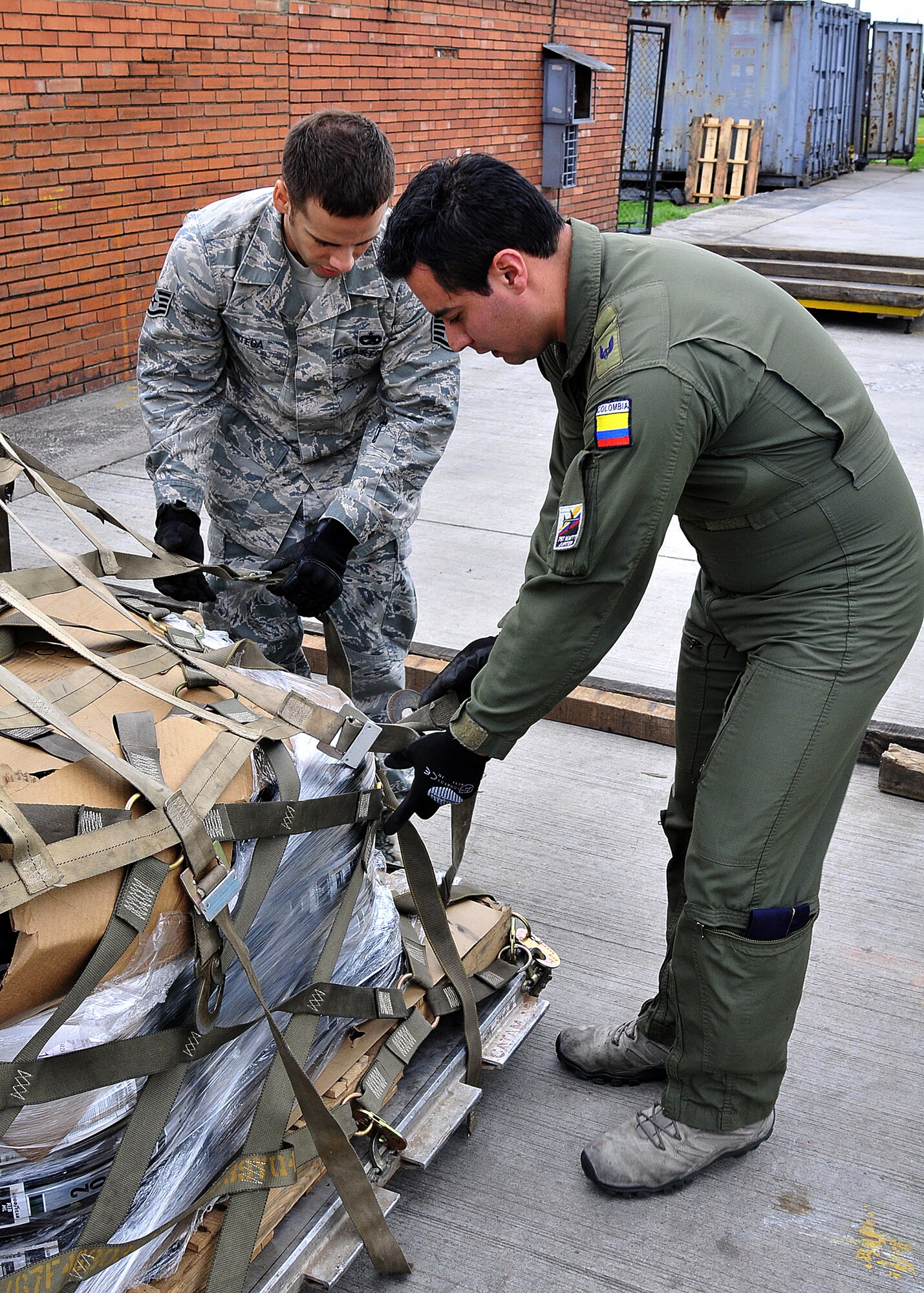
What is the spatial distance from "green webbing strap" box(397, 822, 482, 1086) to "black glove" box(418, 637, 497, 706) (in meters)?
0.31

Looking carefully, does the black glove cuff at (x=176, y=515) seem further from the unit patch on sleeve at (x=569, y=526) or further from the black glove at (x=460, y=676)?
the unit patch on sleeve at (x=569, y=526)

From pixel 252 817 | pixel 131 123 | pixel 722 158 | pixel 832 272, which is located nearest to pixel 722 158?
pixel 722 158

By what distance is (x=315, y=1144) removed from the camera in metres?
1.80

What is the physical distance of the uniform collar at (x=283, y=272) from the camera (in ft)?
8.76

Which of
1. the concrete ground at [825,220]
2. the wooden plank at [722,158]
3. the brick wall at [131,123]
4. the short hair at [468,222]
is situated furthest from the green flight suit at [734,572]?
the wooden plank at [722,158]

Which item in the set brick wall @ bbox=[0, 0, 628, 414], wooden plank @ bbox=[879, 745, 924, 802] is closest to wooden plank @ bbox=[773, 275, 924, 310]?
brick wall @ bbox=[0, 0, 628, 414]

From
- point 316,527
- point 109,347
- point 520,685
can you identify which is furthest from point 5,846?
point 109,347

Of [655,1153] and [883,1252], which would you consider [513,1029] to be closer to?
[655,1153]

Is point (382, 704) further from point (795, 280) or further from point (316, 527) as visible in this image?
point (795, 280)

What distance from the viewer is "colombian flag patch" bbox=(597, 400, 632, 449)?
1733 millimetres

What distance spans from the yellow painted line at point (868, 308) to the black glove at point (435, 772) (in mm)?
8985

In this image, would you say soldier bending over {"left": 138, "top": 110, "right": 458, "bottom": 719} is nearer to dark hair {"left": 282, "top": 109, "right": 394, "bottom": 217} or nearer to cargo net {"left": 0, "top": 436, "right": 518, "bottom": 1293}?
dark hair {"left": 282, "top": 109, "right": 394, "bottom": 217}

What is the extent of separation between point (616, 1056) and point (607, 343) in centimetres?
146

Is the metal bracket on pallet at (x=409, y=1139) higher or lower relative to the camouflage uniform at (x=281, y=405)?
lower
